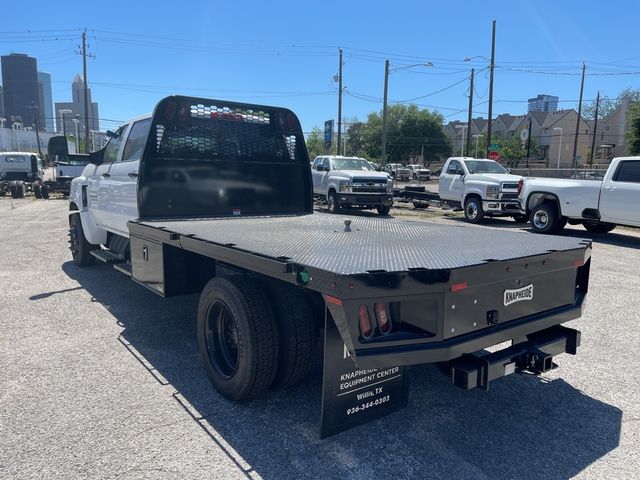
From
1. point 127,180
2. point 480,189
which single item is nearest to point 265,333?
point 127,180

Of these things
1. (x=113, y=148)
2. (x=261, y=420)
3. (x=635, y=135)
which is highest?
(x=635, y=135)

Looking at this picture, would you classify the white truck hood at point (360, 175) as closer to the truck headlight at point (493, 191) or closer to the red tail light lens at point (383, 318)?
the truck headlight at point (493, 191)

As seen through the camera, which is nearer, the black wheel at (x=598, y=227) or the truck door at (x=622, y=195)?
the truck door at (x=622, y=195)

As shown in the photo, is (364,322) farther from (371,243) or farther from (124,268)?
(124,268)

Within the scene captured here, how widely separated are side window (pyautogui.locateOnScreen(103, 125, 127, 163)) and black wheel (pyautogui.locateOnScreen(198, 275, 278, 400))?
384cm

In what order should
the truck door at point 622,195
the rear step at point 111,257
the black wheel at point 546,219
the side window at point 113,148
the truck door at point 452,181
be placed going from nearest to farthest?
1. the rear step at point 111,257
2. the side window at point 113,148
3. the truck door at point 622,195
4. the black wheel at point 546,219
5. the truck door at point 452,181

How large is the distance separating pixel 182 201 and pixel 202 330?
7.26 ft

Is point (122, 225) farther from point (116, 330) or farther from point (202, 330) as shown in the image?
point (202, 330)

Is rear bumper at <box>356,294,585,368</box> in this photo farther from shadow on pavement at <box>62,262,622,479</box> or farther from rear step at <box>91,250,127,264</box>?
rear step at <box>91,250,127,264</box>

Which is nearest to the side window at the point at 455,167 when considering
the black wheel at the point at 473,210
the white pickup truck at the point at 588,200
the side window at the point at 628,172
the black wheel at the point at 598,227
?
the black wheel at the point at 473,210

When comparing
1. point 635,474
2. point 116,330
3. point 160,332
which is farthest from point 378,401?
point 116,330

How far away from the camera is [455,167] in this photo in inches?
688

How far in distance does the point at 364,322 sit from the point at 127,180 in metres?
4.25

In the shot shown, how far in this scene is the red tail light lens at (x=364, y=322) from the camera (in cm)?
262
